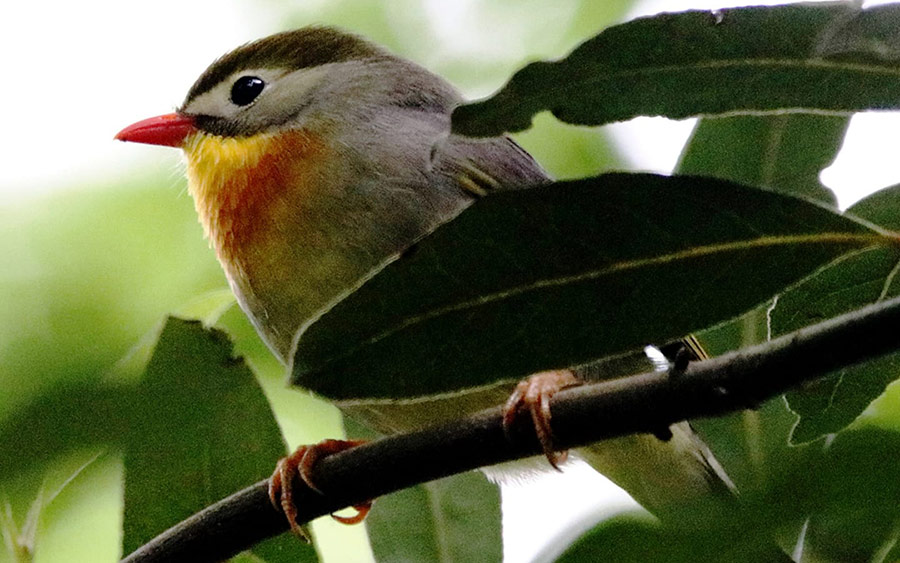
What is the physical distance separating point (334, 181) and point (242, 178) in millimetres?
420

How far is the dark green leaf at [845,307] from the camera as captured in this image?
1.81 meters

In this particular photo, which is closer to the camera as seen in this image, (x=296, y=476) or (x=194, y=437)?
(x=194, y=437)

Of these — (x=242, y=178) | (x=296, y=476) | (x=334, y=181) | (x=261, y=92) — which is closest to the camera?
(x=296, y=476)

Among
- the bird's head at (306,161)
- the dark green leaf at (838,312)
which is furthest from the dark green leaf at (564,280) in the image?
the bird's head at (306,161)

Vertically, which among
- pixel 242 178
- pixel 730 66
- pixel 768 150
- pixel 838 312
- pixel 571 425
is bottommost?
pixel 571 425

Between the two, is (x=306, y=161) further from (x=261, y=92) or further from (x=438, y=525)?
(x=438, y=525)

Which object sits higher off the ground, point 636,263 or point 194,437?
point 636,263

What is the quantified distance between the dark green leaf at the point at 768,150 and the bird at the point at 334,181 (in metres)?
0.46

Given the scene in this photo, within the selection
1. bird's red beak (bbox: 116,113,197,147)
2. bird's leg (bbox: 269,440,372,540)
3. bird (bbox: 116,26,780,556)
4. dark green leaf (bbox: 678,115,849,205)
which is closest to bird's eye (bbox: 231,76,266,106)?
bird (bbox: 116,26,780,556)

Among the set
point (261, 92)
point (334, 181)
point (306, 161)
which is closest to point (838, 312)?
point (334, 181)

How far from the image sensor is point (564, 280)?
1520 mm

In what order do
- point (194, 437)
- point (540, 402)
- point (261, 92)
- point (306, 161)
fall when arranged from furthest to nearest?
point (261, 92), point (306, 161), point (194, 437), point (540, 402)

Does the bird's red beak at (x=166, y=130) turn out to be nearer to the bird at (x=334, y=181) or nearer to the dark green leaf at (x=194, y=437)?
the bird at (x=334, y=181)

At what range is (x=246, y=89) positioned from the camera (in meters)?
3.70
